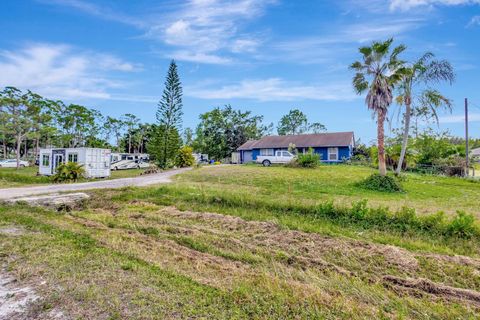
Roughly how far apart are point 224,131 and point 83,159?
27180 millimetres

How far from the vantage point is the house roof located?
31811mm

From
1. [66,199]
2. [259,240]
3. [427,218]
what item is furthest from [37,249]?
[427,218]

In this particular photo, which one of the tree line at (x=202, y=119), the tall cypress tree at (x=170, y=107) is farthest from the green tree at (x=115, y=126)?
the tall cypress tree at (x=170, y=107)

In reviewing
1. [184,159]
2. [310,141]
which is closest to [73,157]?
[184,159]

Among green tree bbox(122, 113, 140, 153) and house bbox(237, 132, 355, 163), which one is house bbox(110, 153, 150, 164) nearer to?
house bbox(237, 132, 355, 163)

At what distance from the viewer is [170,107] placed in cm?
2423

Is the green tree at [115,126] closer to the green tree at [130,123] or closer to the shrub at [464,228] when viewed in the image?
the green tree at [130,123]

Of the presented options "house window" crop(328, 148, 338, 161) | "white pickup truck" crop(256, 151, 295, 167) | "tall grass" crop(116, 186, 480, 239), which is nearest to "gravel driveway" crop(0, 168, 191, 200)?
"tall grass" crop(116, 186, 480, 239)

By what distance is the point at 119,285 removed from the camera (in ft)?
12.3

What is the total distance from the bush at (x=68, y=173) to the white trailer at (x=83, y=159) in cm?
99

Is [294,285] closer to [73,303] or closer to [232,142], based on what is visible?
[73,303]

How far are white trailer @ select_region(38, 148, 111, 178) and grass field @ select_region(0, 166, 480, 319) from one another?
12782 millimetres

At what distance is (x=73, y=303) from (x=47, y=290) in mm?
593

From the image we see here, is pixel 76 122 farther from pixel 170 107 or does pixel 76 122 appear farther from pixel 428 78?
pixel 428 78
